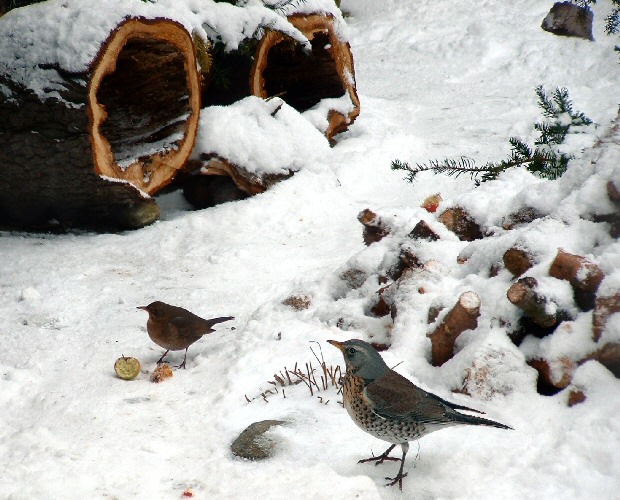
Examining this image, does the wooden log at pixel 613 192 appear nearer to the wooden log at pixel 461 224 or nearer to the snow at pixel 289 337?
the snow at pixel 289 337

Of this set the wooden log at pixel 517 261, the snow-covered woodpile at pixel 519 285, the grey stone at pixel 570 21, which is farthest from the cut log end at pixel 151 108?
the grey stone at pixel 570 21

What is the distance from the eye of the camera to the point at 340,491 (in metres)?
2.65

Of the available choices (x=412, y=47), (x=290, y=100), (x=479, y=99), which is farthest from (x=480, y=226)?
(x=412, y=47)

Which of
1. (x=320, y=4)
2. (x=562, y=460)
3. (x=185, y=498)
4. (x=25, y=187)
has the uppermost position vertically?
(x=320, y=4)

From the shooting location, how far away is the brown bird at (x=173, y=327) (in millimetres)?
4020

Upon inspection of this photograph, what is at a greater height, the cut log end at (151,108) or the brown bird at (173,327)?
the cut log end at (151,108)

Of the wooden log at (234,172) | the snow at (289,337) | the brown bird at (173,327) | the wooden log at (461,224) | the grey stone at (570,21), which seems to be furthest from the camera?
the grey stone at (570,21)

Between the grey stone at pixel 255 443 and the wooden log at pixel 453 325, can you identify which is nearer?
the grey stone at pixel 255 443

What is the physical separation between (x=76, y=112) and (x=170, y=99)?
113 centimetres

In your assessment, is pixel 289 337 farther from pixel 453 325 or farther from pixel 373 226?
pixel 373 226

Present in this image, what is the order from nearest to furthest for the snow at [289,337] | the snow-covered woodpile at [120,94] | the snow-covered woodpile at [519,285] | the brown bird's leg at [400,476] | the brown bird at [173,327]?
the brown bird's leg at [400,476] → the snow at [289,337] → the snow-covered woodpile at [519,285] → the brown bird at [173,327] → the snow-covered woodpile at [120,94]

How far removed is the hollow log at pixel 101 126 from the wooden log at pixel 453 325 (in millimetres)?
3144

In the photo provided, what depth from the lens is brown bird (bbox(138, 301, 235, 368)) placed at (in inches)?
158

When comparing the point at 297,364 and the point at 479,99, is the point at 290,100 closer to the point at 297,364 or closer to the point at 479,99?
the point at 479,99
